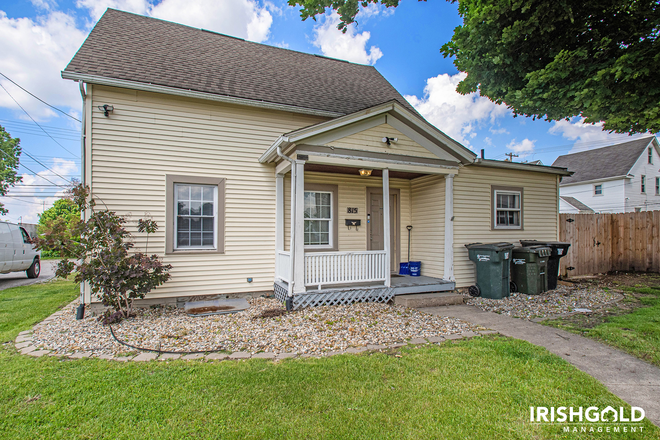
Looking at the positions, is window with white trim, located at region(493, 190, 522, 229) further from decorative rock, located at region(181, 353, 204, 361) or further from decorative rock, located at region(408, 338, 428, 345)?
decorative rock, located at region(181, 353, 204, 361)

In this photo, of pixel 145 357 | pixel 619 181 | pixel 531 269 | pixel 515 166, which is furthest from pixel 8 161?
pixel 619 181

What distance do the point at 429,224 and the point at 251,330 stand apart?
207 inches

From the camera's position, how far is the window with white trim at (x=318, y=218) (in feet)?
25.2

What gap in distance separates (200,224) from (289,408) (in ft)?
16.2

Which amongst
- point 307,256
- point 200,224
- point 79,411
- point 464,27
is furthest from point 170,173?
point 464,27

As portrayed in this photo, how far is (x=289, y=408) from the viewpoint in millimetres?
2725

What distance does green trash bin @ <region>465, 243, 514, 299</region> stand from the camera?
7.18m

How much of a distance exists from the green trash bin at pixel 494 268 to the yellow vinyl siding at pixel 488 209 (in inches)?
22.5

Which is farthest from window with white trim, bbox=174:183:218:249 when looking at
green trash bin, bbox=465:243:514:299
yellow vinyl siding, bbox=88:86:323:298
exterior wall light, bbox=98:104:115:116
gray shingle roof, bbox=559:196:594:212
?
gray shingle roof, bbox=559:196:594:212

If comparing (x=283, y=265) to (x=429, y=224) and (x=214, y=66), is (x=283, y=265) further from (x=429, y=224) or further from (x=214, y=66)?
(x=214, y=66)

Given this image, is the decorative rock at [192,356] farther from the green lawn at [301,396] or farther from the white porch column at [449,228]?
the white porch column at [449,228]

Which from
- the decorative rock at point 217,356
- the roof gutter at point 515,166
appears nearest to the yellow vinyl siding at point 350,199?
the roof gutter at point 515,166

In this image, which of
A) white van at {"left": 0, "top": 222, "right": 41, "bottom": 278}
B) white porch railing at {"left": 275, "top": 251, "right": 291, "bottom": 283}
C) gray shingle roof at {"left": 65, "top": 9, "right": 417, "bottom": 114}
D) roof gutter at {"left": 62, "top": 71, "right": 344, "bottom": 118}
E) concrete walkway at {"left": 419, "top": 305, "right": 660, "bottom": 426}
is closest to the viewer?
concrete walkway at {"left": 419, "top": 305, "right": 660, "bottom": 426}

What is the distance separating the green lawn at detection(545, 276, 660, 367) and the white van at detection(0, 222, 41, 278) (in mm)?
13784
